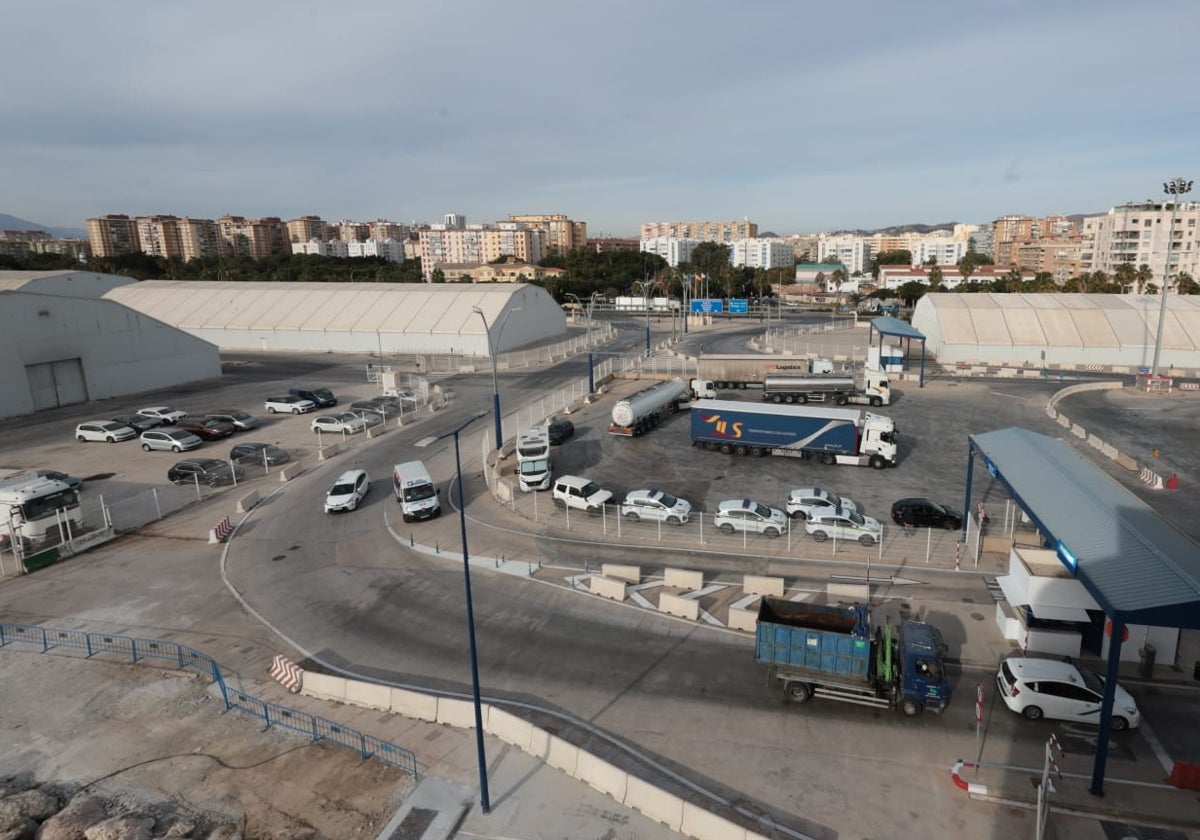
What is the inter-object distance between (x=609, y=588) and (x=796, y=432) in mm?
19103

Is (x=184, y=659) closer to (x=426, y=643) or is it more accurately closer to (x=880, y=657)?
(x=426, y=643)

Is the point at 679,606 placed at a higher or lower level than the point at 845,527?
lower

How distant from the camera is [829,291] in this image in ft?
652

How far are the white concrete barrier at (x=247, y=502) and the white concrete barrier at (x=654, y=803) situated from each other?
2715 centimetres

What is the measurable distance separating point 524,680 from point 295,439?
33.7 meters

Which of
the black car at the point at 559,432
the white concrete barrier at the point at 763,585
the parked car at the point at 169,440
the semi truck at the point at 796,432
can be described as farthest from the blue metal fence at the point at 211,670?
the semi truck at the point at 796,432

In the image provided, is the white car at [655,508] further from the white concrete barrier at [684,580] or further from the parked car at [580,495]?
the white concrete barrier at [684,580]

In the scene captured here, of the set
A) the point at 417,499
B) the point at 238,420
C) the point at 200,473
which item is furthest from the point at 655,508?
the point at 238,420

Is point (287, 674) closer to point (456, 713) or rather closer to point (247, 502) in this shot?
point (456, 713)

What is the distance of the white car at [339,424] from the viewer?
47.6 metres

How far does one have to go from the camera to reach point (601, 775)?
15148mm

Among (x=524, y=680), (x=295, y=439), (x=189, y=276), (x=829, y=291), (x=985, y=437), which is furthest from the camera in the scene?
(x=829, y=291)

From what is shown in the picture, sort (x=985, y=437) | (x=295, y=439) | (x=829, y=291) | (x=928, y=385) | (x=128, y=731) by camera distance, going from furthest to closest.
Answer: (x=829, y=291) → (x=928, y=385) → (x=295, y=439) → (x=985, y=437) → (x=128, y=731)

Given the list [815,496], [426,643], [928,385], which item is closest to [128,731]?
[426,643]
